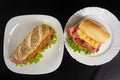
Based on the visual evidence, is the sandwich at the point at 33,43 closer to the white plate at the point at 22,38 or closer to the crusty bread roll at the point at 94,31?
the white plate at the point at 22,38

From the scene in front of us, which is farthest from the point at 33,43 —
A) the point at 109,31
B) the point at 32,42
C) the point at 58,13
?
the point at 109,31

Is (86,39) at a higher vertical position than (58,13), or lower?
lower

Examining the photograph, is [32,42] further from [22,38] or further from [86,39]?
[86,39]

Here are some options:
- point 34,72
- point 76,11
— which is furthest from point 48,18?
point 34,72

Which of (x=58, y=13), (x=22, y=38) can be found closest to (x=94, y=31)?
(x=58, y=13)

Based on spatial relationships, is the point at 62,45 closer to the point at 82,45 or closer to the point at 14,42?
the point at 82,45

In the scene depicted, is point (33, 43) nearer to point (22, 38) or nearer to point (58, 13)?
point (22, 38)
